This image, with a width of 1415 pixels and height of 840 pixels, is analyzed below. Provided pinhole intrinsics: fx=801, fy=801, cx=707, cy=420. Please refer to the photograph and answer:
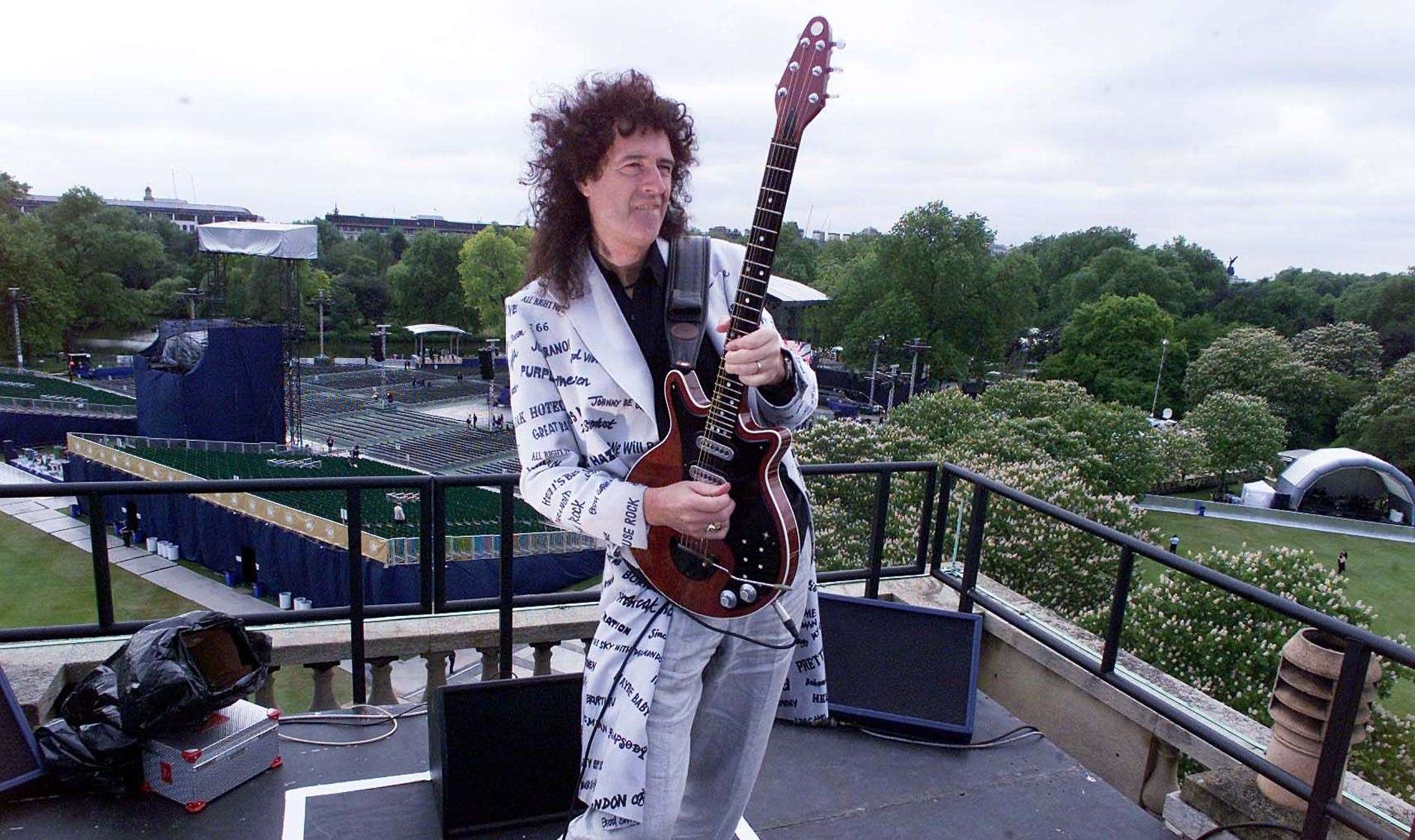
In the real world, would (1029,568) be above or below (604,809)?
below

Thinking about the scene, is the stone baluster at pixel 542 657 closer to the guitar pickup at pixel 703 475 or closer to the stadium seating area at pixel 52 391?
the guitar pickup at pixel 703 475

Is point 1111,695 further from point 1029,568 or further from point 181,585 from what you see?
point 181,585

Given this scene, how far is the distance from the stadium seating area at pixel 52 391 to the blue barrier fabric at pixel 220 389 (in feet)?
25.0

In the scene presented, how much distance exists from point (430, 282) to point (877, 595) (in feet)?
192

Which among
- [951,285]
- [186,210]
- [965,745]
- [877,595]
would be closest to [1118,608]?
[965,745]

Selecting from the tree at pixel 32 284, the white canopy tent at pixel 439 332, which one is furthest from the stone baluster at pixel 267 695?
the white canopy tent at pixel 439 332

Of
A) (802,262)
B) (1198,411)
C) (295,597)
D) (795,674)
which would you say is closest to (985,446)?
(295,597)

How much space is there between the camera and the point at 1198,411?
99.9ft

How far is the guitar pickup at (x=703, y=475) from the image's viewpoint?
142 centimetres

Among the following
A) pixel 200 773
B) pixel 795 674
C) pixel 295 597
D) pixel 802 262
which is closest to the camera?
pixel 795 674

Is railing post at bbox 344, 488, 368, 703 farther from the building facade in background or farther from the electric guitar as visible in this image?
the building facade in background

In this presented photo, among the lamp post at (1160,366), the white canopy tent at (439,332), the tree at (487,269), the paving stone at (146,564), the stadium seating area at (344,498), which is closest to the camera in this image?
the stadium seating area at (344,498)

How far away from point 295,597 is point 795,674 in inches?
582

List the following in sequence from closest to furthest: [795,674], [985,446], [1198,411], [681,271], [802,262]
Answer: [681,271], [795,674], [985,446], [1198,411], [802,262]
